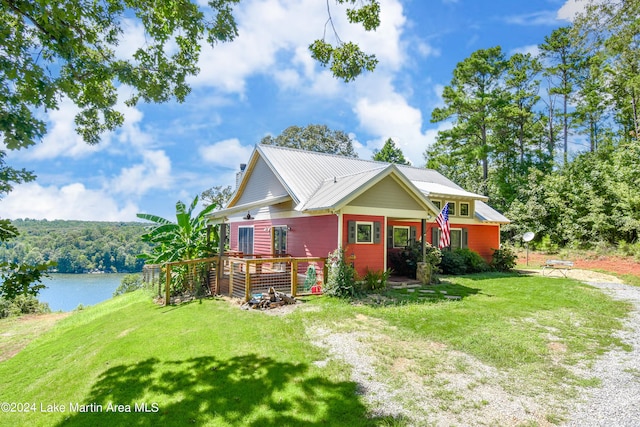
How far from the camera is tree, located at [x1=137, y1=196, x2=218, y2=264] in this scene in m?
14.2

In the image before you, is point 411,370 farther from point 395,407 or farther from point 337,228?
point 337,228

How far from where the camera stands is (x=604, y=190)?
79.2ft

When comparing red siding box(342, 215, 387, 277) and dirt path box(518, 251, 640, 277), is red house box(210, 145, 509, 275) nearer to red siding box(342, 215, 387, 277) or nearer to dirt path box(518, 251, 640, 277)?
red siding box(342, 215, 387, 277)

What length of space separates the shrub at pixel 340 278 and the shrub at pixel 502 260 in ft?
40.2

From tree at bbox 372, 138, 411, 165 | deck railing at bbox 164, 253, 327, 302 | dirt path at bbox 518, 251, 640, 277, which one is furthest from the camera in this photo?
tree at bbox 372, 138, 411, 165

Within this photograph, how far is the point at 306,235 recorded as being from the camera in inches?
550

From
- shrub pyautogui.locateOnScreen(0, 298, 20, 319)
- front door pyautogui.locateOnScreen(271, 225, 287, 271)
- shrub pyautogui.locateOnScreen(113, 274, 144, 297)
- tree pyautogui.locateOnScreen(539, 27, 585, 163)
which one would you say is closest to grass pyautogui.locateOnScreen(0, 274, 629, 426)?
front door pyautogui.locateOnScreen(271, 225, 287, 271)

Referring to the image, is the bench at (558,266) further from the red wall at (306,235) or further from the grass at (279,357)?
the red wall at (306,235)

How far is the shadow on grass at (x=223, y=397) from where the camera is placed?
4391 mm

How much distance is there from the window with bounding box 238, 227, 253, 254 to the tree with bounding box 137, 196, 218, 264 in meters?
3.22

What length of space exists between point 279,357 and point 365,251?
6.87 meters

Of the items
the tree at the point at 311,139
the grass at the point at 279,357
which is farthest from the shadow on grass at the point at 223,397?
the tree at the point at 311,139

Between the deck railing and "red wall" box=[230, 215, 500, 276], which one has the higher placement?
"red wall" box=[230, 215, 500, 276]

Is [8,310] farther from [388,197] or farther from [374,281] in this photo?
[388,197]
